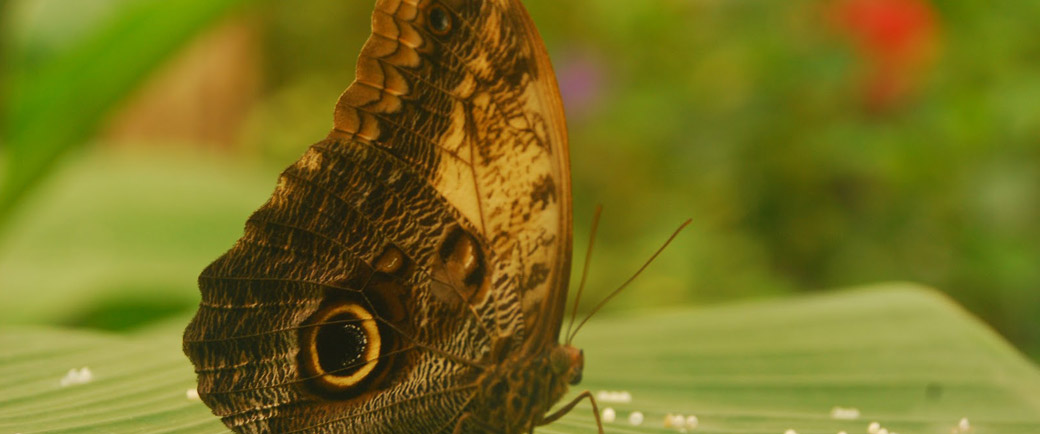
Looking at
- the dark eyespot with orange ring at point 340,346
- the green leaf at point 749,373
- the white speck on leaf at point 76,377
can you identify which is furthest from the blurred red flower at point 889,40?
the white speck on leaf at point 76,377

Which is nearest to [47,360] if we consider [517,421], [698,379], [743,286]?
[517,421]

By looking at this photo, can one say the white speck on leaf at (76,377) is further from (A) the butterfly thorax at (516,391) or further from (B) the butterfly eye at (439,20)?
(B) the butterfly eye at (439,20)

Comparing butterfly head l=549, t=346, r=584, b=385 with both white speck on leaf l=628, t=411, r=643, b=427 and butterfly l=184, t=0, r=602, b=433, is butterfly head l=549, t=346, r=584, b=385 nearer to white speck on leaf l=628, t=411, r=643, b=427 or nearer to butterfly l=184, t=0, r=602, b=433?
butterfly l=184, t=0, r=602, b=433

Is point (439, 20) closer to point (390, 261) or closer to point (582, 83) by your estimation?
point (390, 261)

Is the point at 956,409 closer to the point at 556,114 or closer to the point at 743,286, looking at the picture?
the point at 556,114

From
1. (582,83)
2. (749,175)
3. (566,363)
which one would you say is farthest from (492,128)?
(582,83)

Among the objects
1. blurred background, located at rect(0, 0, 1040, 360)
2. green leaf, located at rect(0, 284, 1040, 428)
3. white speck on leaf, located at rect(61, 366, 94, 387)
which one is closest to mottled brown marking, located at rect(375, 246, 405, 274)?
green leaf, located at rect(0, 284, 1040, 428)

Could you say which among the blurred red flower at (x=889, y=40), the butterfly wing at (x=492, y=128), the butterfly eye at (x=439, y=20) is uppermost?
the blurred red flower at (x=889, y=40)
